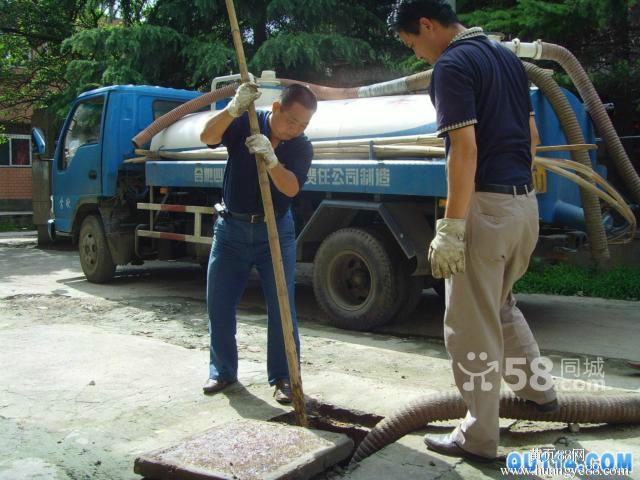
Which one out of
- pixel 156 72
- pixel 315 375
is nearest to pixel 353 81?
pixel 156 72

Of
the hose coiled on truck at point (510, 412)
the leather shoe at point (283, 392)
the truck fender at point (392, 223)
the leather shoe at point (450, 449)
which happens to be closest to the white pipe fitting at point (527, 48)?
the truck fender at point (392, 223)

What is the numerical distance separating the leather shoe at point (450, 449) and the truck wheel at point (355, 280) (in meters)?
2.97

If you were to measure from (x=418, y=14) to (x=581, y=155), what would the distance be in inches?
134

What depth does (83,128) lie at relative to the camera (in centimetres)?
930

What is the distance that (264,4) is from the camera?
1208 cm

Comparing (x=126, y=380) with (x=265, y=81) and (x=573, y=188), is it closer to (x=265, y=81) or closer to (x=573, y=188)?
(x=573, y=188)

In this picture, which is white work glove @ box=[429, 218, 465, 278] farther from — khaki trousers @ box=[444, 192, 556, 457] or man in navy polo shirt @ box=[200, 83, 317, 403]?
man in navy polo shirt @ box=[200, 83, 317, 403]

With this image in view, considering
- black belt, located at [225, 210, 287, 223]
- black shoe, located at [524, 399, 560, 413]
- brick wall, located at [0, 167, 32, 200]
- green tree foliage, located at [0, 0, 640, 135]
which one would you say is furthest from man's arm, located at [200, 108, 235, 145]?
brick wall, located at [0, 167, 32, 200]

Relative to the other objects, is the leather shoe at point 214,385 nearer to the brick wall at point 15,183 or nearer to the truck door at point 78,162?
the truck door at point 78,162

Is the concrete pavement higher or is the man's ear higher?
the man's ear

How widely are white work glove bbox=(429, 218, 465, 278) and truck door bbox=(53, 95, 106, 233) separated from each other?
6.82 meters

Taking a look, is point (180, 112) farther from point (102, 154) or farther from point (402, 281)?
point (402, 281)

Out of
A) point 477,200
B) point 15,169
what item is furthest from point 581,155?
point 15,169

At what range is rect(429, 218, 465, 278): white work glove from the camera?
288 centimetres
